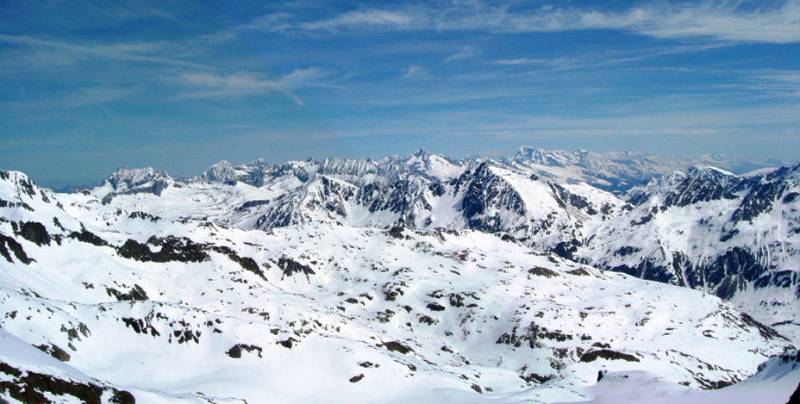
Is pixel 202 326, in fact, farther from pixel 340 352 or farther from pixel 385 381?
pixel 385 381

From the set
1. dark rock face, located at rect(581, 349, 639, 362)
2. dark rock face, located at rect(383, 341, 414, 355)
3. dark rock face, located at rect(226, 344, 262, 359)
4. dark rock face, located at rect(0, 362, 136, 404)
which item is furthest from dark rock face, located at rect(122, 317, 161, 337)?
dark rock face, located at rect(581, 349, 639, 362)

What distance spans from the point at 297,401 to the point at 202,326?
1295 inches

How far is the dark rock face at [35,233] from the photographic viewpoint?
17850cm

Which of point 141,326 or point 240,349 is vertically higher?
point 141,326

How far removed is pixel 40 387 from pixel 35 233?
151m

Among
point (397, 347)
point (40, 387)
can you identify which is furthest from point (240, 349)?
point (40, 387)

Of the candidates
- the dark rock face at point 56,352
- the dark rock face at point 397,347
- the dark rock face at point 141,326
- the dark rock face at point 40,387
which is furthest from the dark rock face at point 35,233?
the dark rock face at point 40,387

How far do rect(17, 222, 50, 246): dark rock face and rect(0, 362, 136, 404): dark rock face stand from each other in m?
143

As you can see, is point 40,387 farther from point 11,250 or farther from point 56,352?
point 11,250

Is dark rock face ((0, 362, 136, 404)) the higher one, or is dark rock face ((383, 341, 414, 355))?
dark rock face ((0, 362, 136, 404))

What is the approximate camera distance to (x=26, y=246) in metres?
174

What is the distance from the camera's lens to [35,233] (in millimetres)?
181500

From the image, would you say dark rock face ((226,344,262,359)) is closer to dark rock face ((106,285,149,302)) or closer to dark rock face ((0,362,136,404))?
dark rock face ((0,362,136,404))

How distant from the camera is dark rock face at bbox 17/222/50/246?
178500 millimetres
